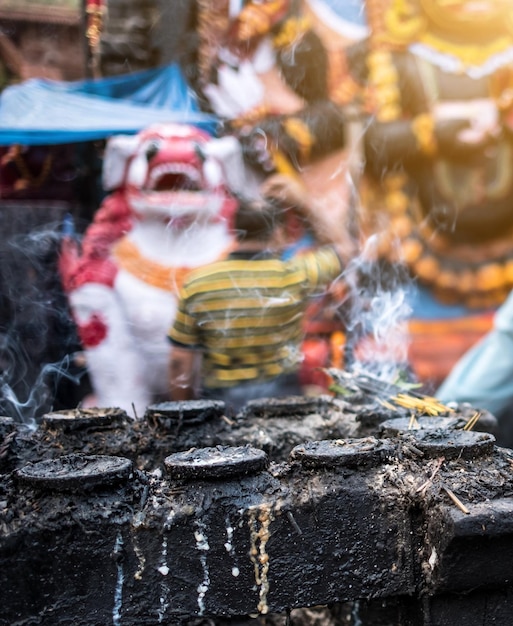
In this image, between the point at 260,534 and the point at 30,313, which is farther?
the point at 30,313

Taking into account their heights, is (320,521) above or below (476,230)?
below

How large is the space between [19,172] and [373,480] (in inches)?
178

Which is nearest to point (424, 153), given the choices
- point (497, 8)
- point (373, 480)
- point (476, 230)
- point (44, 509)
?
point (476, 230)

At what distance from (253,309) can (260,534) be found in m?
3.07

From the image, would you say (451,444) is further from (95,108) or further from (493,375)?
(95,108)

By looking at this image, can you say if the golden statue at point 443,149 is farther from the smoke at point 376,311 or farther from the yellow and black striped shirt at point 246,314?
the yellow and black striped shirt at point 246,314

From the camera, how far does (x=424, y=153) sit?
598 cm

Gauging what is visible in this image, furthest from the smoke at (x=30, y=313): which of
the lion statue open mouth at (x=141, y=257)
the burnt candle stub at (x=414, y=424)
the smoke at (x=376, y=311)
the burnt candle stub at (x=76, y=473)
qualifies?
the burnt candle stub at (x=414, y=424)

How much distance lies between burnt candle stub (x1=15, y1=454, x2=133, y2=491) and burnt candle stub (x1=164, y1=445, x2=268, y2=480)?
0.56 feet

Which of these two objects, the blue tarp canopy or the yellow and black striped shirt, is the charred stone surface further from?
the blue tarp canopy

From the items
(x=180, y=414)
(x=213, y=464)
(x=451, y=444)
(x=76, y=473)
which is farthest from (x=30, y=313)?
(x=451, y=444)

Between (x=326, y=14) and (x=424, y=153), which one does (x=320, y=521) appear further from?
(x=326, y=14)

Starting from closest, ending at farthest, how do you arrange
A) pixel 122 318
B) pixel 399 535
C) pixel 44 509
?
pixel 44 509 → pixel 399 535 → pixel 122 318

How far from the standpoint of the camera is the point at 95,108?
5227 millimetres
